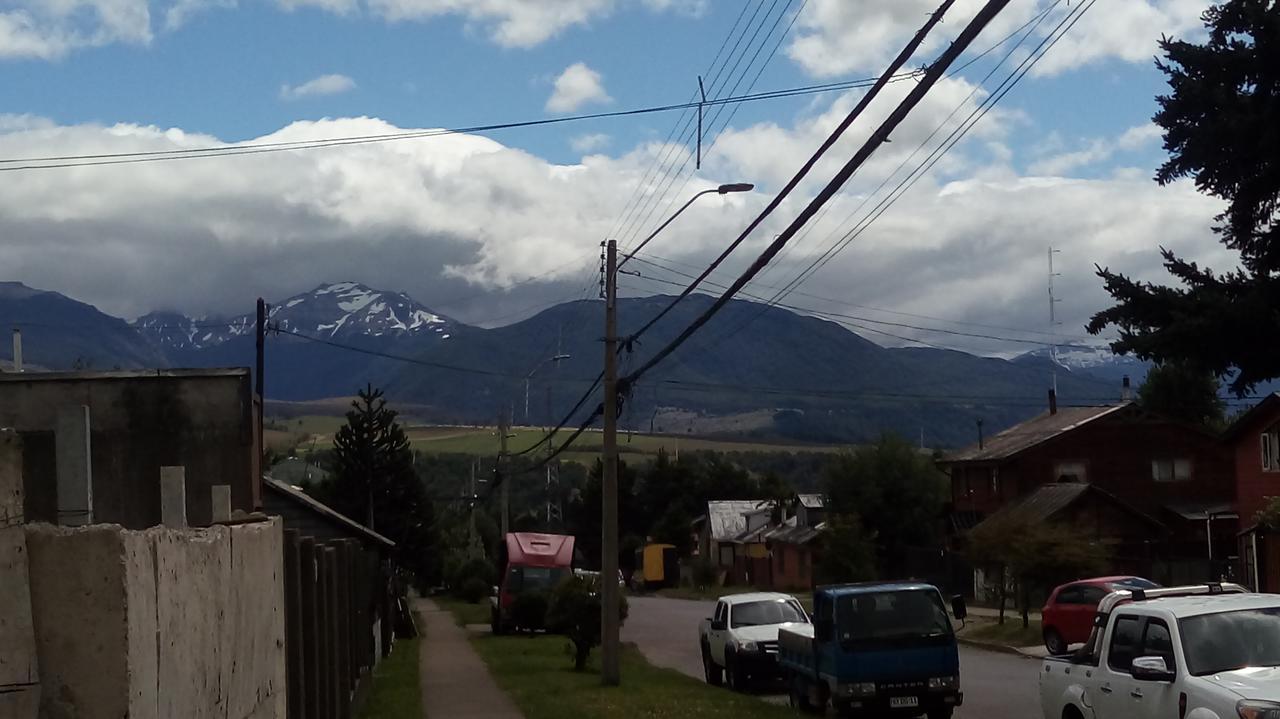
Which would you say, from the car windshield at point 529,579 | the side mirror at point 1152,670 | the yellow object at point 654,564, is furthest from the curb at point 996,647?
the yellow object at point 654,564

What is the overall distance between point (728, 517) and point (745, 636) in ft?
246

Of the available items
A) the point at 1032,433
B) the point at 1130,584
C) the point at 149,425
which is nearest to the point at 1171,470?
the point at 1032,433

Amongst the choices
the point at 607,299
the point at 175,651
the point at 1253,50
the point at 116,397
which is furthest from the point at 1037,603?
the point at 175,651

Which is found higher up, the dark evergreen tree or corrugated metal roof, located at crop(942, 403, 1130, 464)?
the dark evergreen tree

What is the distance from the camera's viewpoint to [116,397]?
2259 centimetres

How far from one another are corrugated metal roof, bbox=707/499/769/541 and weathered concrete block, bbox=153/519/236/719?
9147 cm

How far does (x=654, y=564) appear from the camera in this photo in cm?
9412

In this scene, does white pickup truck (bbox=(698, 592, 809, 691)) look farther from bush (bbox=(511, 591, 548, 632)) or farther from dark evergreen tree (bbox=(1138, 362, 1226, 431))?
dark evergreen tree (bbox=(1138, 362, 1226, 431))

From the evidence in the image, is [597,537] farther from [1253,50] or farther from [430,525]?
[1253,50]

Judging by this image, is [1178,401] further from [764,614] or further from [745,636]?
[745,636]

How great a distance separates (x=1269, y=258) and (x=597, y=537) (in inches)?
3184

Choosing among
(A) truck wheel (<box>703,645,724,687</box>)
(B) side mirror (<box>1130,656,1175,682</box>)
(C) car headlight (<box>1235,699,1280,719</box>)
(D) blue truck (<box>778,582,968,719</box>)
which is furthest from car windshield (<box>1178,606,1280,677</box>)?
(A) truck wheel (<box>703,645,724,687</box>)

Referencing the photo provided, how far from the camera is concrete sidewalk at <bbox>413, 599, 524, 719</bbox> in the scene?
72.8 ft

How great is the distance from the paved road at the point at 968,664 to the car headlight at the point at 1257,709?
9.93m
